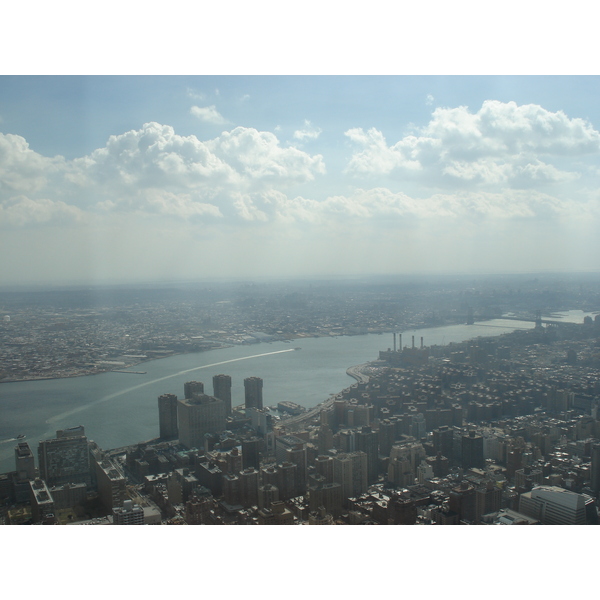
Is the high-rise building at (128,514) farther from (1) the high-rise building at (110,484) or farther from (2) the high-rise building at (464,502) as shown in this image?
(2) the high-rise building at (464,502)

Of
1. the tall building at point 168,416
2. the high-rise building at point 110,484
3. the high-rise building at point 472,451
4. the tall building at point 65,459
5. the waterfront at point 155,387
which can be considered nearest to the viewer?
the high-rise building at point 110,484

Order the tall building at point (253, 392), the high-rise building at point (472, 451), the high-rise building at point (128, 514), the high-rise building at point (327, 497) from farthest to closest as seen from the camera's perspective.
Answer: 1. the tall building at point (253, 392)
2. the high-rise building at point (472, 451)
3. the high-rise building at point (327, 497)
4. the high-rise building at point (128, 514)

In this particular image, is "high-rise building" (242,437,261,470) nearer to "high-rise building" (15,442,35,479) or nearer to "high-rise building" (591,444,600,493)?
"high-rise building" (15,442,35,479)

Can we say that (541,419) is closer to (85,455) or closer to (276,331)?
(276,331)

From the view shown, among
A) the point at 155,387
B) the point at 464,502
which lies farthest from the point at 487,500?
the point at 155,387

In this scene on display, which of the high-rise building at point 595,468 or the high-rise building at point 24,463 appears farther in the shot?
the high-rise building at point 24,463

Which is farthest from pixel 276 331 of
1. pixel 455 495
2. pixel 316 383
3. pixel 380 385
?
pixel 455 495

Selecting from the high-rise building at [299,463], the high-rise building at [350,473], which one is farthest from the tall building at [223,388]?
the high-rise building at [350,473]
